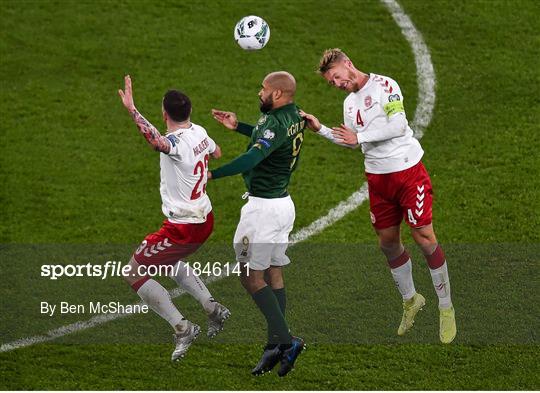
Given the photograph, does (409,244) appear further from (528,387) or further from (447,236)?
(528,387)

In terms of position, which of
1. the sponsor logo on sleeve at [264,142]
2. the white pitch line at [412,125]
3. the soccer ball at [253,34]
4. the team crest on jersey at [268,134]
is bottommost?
the white pitch line at [412,125]

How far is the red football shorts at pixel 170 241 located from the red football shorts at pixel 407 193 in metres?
2.06

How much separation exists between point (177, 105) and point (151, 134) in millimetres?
584

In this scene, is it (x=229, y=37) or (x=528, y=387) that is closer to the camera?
(x=528, y=387)

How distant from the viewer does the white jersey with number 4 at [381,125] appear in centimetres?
1639

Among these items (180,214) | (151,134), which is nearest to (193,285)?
(180,214)

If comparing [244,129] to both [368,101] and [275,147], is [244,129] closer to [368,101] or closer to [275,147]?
[275,147]

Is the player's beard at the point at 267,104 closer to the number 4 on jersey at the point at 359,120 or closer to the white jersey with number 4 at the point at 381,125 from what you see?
the white jersey with number 4 at the point at 381,125

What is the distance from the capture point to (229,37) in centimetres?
2470

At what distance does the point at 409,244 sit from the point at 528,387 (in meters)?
3.67

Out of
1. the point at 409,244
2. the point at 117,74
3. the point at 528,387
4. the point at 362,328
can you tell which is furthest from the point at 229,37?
the point at 528,387

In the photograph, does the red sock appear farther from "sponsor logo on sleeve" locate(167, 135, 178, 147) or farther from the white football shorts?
"sponsor logo on sleeve" locate(167, 135, 178, 147)

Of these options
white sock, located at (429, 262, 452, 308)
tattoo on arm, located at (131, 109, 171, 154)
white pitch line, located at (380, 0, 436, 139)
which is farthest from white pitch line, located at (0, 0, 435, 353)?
tattoo on arm, located at (131, 109, 171, 154)

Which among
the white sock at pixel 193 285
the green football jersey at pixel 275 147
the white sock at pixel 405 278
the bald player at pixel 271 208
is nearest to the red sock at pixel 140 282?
the white sock at pixel 193 285
